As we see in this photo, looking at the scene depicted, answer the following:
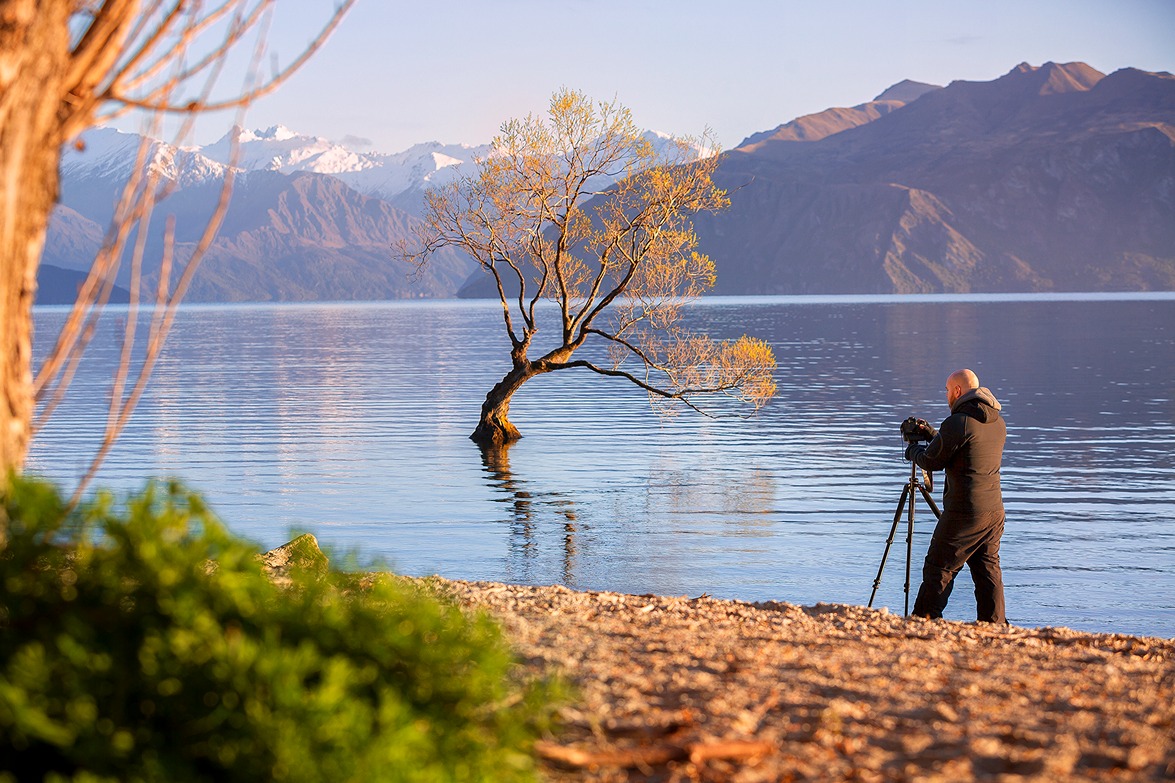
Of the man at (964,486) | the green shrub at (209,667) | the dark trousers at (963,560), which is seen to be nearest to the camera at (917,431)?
the man at (964,486)

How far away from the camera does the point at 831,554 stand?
20.9 m

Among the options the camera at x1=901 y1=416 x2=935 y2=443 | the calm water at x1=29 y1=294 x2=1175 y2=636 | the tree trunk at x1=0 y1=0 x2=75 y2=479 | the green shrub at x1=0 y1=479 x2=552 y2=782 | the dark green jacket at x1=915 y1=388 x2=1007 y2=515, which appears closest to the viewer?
the green shrub at x1=0 y1=479 x2=552 y2=782

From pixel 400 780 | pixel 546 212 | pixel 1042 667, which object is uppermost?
pixel 546 212

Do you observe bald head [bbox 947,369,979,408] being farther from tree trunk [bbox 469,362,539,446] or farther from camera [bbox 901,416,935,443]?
tree trunk [bbox 469,362,539,446]

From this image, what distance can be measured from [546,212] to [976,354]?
2214 inches

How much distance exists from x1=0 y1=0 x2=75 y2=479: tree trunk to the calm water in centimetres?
150

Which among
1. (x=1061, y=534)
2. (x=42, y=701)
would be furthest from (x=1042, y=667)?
(x=1061, y=534)

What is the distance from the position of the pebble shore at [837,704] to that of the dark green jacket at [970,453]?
1716mm

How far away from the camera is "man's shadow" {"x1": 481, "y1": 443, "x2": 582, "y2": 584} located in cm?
2109

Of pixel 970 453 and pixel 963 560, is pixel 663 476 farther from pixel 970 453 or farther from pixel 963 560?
pixel 970 453

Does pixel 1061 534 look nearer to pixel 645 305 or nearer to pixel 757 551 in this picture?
pixel 757 551

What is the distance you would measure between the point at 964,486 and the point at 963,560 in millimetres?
703

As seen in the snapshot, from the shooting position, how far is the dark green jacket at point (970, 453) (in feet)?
34.6

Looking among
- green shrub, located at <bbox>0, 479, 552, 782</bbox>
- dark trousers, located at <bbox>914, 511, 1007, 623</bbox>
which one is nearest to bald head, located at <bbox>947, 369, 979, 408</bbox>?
dark trousers, located at <bbox>914, 511, 1007, 623</bbox>
